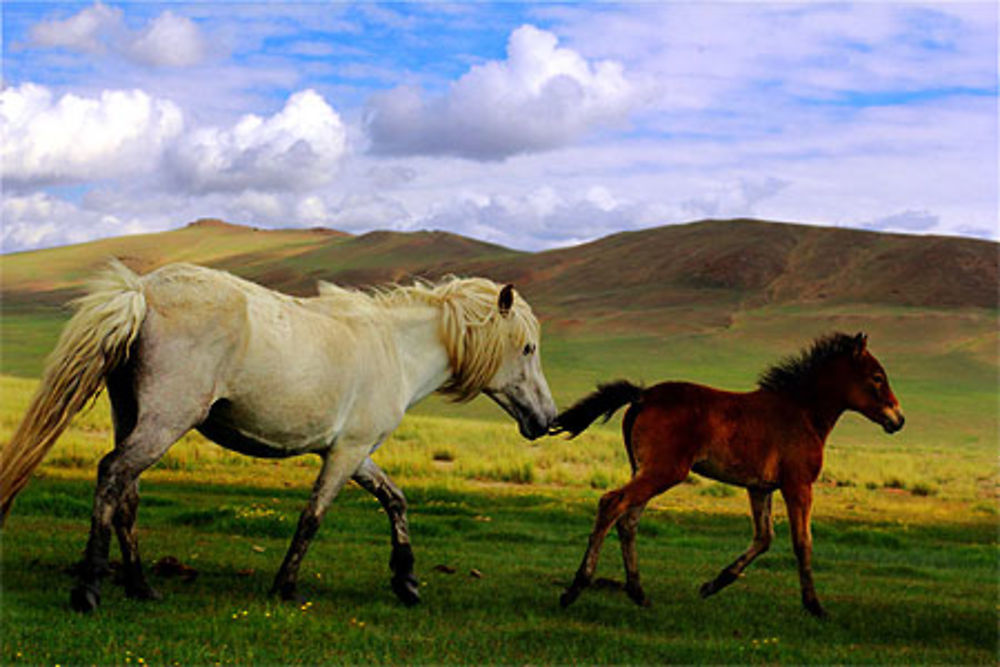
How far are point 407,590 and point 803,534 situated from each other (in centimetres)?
354

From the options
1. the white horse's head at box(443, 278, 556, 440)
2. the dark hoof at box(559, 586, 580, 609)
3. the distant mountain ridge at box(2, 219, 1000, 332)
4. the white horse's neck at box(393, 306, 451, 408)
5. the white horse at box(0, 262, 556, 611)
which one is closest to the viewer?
the white horse at box(0, 262, 556, 611)

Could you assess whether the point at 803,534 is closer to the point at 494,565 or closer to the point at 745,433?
the point at 745,433

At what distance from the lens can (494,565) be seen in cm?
1095

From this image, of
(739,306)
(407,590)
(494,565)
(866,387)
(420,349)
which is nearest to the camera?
(407,590)

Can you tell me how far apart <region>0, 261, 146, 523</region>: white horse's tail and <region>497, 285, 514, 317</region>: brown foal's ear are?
3.11 meters

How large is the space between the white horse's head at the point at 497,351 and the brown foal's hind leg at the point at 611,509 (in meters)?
1.13

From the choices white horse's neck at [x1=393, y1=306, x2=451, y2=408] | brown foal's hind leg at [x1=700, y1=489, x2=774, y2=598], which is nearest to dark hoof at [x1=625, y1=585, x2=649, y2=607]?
brown foal's hind leg at [x1=700, y1=489, x2=774, y2=598]

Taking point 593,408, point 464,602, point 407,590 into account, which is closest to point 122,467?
point 407,590

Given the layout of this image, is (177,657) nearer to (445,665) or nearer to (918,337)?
(445,665)

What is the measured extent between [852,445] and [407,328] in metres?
34.5

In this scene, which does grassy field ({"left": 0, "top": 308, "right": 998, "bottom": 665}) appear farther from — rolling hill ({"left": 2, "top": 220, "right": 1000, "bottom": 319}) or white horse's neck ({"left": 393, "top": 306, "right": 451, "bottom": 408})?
rolling hill ({"left": 2, "top": 220, "right": 1000, "bottom": 319})

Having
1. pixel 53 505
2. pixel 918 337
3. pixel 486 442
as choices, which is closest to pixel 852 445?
pixel 486 442

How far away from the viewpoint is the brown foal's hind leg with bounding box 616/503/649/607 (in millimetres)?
8773

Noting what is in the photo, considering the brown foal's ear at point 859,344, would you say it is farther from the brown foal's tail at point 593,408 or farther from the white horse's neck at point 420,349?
the white horse's neck at point 420,349
